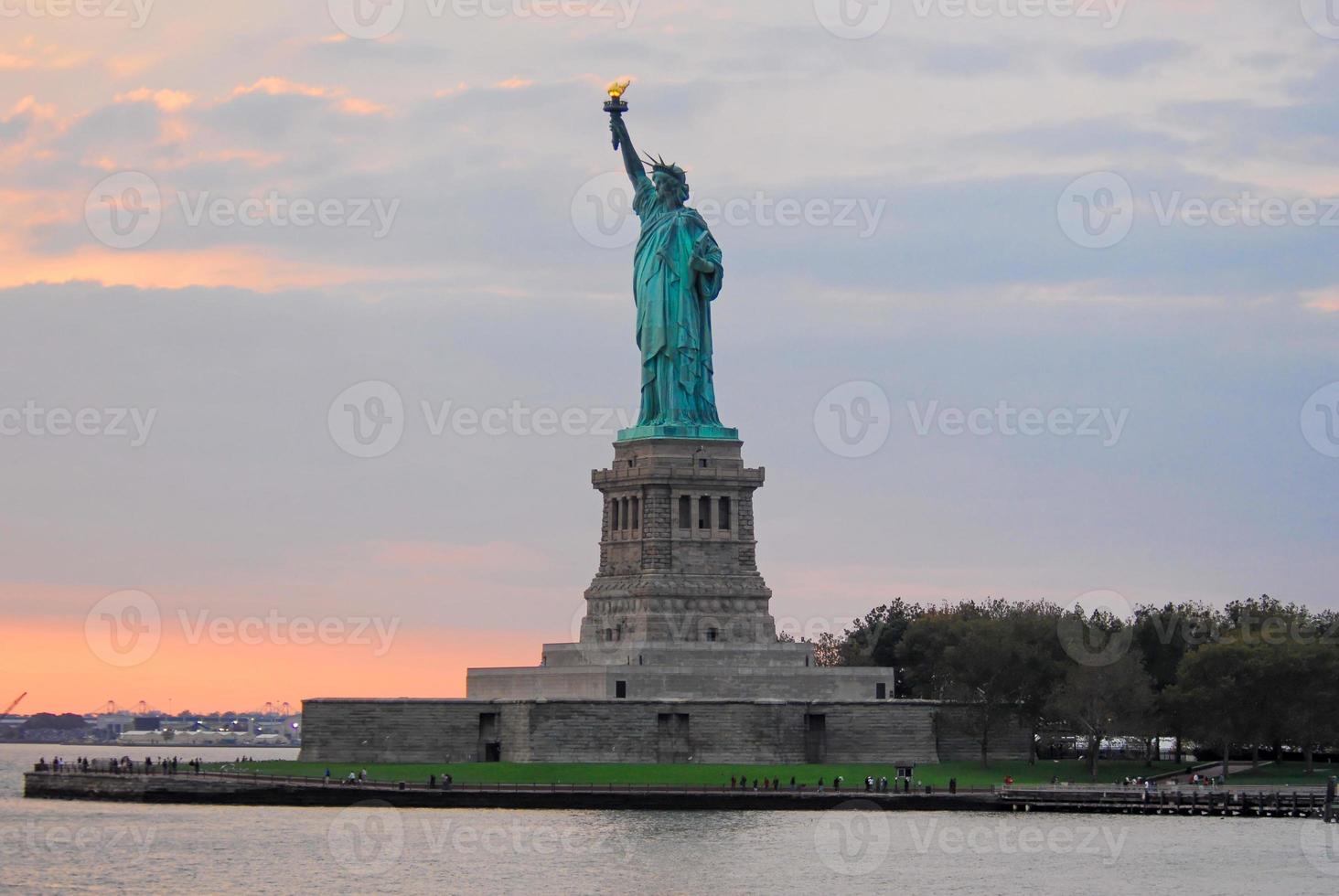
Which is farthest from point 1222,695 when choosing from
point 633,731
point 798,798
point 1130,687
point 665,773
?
point 633,731

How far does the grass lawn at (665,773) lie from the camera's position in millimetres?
96875

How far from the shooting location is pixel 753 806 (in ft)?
305

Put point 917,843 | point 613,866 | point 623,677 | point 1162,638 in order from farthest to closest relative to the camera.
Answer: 1. point 1162,638
2. point 623,677
3. point 917,843
4. point 613,866

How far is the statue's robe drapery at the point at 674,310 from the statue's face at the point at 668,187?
0.33m

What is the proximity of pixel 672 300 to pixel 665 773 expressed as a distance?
20250 millimetres

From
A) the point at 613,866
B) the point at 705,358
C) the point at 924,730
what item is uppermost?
the point at 705,358

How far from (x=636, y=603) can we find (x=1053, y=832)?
2281cm

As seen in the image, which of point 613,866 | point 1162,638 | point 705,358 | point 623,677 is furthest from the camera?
point 1162,638

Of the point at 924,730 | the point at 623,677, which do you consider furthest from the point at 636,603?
the point at 924,730

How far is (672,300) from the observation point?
108125 mm

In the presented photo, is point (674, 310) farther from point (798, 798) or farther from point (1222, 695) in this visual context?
point (1222, 695)

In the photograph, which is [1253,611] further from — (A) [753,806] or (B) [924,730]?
(A) [753,806]

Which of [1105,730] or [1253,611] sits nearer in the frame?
[1105,730]

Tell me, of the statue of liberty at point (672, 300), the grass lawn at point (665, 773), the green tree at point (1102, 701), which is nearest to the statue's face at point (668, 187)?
the statue of liberty at point (672, 300)
